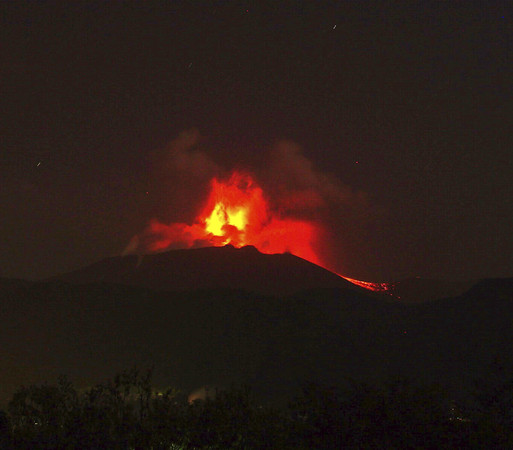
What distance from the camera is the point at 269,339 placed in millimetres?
199000

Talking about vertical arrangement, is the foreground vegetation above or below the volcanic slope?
below

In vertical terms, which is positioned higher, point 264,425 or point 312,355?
point 312,355

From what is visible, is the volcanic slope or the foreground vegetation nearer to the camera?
the foreground vegetation

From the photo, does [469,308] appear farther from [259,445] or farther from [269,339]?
[259,445]

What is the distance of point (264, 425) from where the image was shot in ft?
112

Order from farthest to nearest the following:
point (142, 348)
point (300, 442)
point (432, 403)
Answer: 1. point (142, 348)
2. point (432, 403)
3. point (300, 442)

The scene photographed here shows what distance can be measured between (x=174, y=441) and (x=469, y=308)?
164 meters

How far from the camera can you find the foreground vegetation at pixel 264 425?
30062mm

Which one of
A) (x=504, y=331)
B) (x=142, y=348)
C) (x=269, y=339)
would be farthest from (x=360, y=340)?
(x=142, y=348)

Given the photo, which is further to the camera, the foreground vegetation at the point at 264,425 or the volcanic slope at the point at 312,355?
the volcanic slope at the point at 312,355

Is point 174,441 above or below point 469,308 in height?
below

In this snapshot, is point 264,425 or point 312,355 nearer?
point 264,425

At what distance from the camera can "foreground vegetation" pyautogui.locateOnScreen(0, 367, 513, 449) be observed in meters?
30.1

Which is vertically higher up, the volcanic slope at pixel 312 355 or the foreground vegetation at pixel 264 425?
the volcanic slope at pixel 312 355
